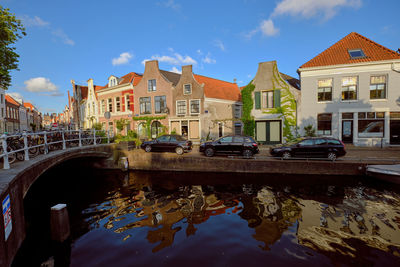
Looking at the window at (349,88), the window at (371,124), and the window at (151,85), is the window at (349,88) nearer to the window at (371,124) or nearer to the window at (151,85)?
the window at (371,124)

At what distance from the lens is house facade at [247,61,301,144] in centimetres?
2039

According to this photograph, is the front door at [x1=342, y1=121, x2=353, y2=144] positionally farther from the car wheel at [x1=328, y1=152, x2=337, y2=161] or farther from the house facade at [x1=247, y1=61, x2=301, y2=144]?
the car wheel at [x1=328, y1=152, x2=337, y2=161]

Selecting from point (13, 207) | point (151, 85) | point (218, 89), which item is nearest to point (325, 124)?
point (218, 89)

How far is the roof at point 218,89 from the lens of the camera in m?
26.6

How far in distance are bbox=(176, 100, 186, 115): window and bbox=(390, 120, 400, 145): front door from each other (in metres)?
19.9

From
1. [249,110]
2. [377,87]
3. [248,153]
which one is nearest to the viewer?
[248,153]

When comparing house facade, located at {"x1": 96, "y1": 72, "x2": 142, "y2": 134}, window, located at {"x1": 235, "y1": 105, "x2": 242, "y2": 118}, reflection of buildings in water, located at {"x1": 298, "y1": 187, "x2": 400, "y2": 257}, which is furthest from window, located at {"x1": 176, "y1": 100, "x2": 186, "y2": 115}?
reflection of buildings in water, located at {"x1": 298, "y1": 187, "x2": 400, "y2": 257}

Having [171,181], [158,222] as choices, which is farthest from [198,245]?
[171,181]

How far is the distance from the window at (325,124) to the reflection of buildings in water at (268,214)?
1221 cm

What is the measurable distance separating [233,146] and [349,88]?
12550 mm

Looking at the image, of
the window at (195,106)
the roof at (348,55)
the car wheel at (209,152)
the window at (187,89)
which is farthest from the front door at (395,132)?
the window at (187,89)

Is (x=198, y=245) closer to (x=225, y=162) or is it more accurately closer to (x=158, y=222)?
(x=158, y=222)

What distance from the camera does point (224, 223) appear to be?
761 cm

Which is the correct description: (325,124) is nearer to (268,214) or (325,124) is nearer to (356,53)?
(356,53)
